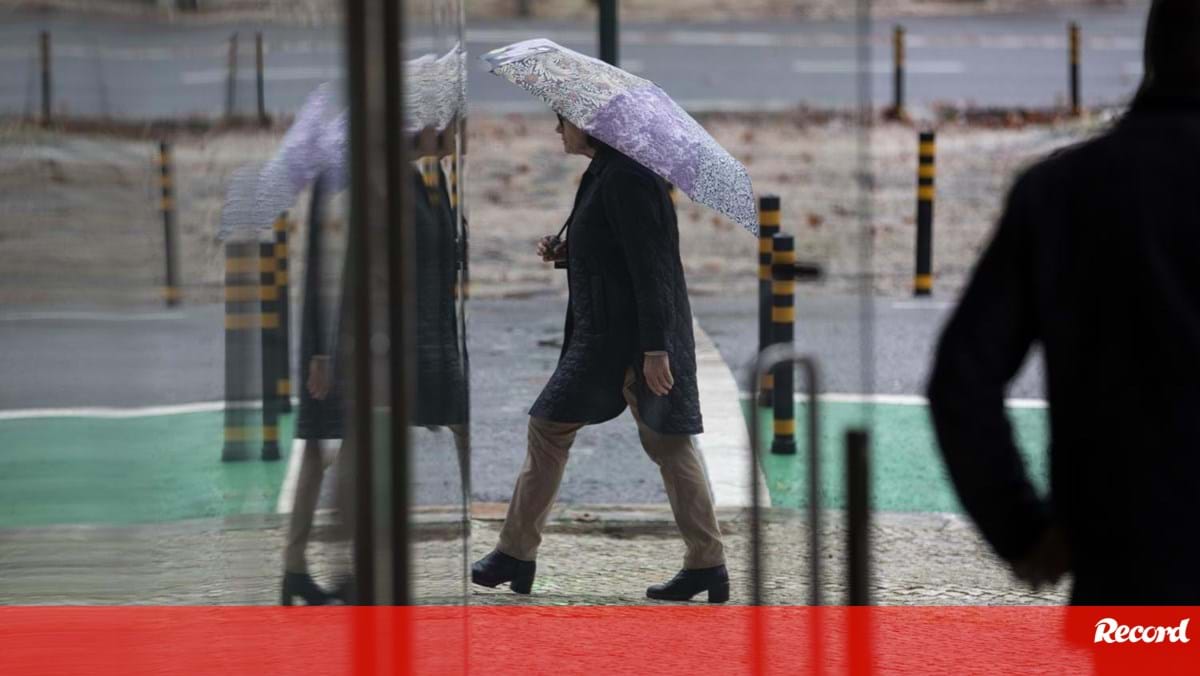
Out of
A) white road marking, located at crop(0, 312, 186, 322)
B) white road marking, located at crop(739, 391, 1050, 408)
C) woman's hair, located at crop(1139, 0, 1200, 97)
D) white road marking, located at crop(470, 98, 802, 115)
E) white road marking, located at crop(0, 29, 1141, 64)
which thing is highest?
white road marking, located at crop(0, 29, 1141, 64)

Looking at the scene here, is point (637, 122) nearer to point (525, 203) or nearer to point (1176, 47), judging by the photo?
point (1176, 47)

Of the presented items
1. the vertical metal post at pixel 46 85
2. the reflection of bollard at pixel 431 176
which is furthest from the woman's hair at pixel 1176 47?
the vertical metal post at pixel 46 85

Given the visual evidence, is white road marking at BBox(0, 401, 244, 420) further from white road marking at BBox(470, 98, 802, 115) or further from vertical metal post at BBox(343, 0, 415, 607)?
white road marking at BBox(470, 98, 802, 115)

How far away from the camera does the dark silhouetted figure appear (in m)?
2.42

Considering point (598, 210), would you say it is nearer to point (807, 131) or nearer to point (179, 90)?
point (179, 90)

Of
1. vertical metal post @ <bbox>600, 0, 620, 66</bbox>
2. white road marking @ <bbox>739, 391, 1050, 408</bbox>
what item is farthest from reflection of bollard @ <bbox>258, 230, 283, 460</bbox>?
white road marking @ <bbox>739, 391, 1050, 408</bbox>

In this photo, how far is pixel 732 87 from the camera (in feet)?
66.5

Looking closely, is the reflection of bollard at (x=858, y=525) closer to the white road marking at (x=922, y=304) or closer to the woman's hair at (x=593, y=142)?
the woman's hair at (x=593, y=142)

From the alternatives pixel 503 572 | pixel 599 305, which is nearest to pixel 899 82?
pixel 599 305

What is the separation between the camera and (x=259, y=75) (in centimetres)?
240

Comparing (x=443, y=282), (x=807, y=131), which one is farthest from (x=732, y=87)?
(x=443, y=282)

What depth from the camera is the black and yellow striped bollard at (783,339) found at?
26.3 ft

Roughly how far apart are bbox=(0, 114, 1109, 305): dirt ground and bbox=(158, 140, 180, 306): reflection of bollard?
11 mm

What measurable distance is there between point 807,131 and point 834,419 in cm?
1024
